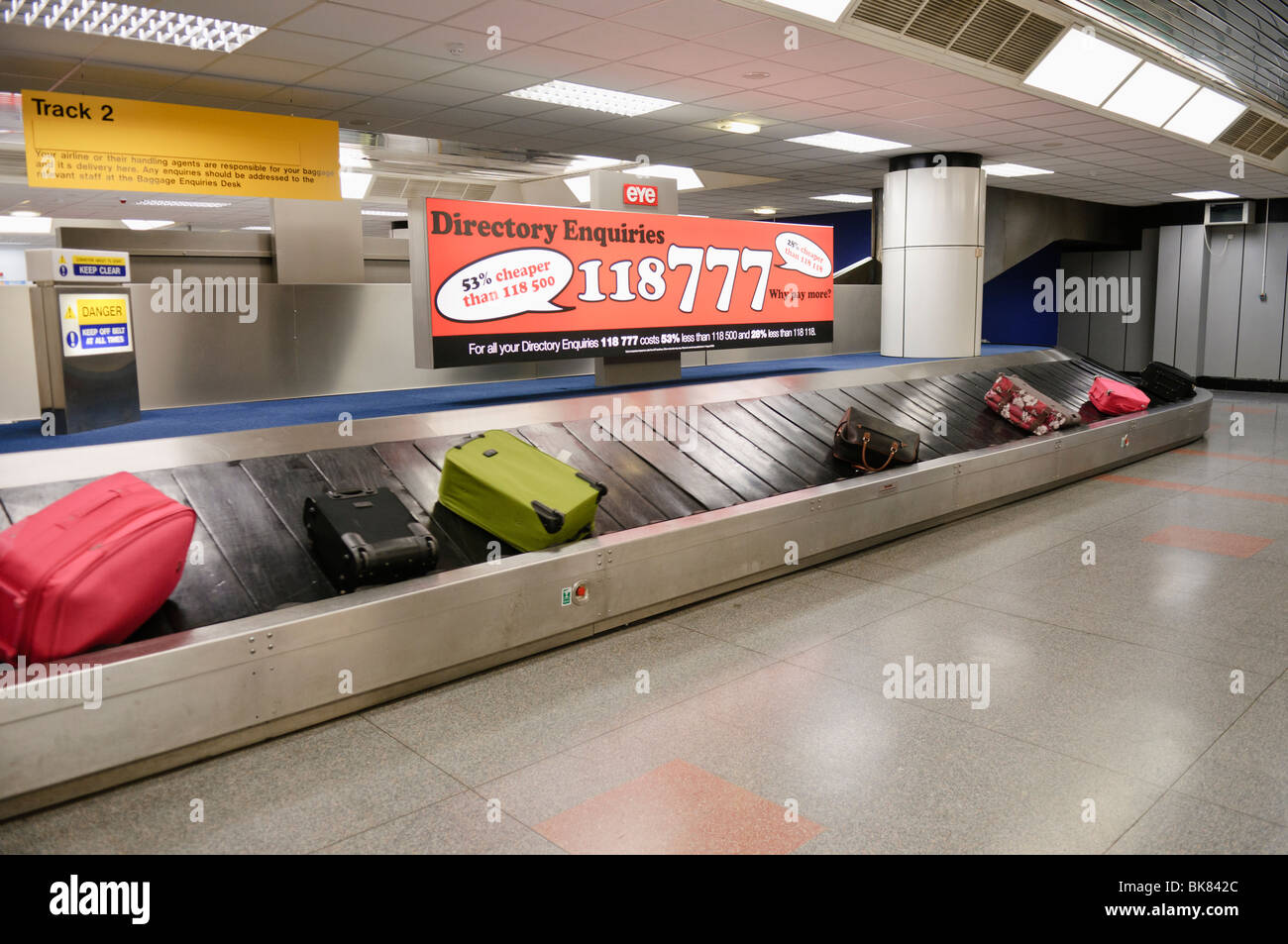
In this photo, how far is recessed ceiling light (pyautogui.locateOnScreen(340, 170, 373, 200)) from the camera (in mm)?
14009

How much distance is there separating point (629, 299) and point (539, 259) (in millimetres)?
964

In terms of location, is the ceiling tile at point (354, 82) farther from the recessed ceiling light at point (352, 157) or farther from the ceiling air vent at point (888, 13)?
the ceiling air vent at point (888, 13)

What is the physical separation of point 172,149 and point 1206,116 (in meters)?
10.7

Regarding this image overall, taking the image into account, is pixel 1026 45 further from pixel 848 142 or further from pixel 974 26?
pixel 848 142

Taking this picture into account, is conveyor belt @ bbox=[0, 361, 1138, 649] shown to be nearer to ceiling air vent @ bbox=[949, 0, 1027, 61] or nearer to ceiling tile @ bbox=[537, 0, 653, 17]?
ceiling tile @ bbox=[537, 0, 653, 17]

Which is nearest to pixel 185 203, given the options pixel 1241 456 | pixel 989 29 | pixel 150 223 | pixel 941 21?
pixel 150 223

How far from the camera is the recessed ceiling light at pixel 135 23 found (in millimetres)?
5562

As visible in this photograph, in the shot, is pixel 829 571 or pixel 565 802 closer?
pixel 565 802

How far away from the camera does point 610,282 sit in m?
7.08

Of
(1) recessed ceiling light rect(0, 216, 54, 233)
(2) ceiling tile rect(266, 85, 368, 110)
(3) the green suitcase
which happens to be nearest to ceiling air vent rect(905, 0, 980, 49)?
(3) the green suitcase

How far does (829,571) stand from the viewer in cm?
596

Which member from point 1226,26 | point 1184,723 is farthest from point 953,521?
point 1226,26

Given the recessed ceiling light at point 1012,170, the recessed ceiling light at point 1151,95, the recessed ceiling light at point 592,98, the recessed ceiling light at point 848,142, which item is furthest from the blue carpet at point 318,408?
the recessed ceiling light at point 1012,170
